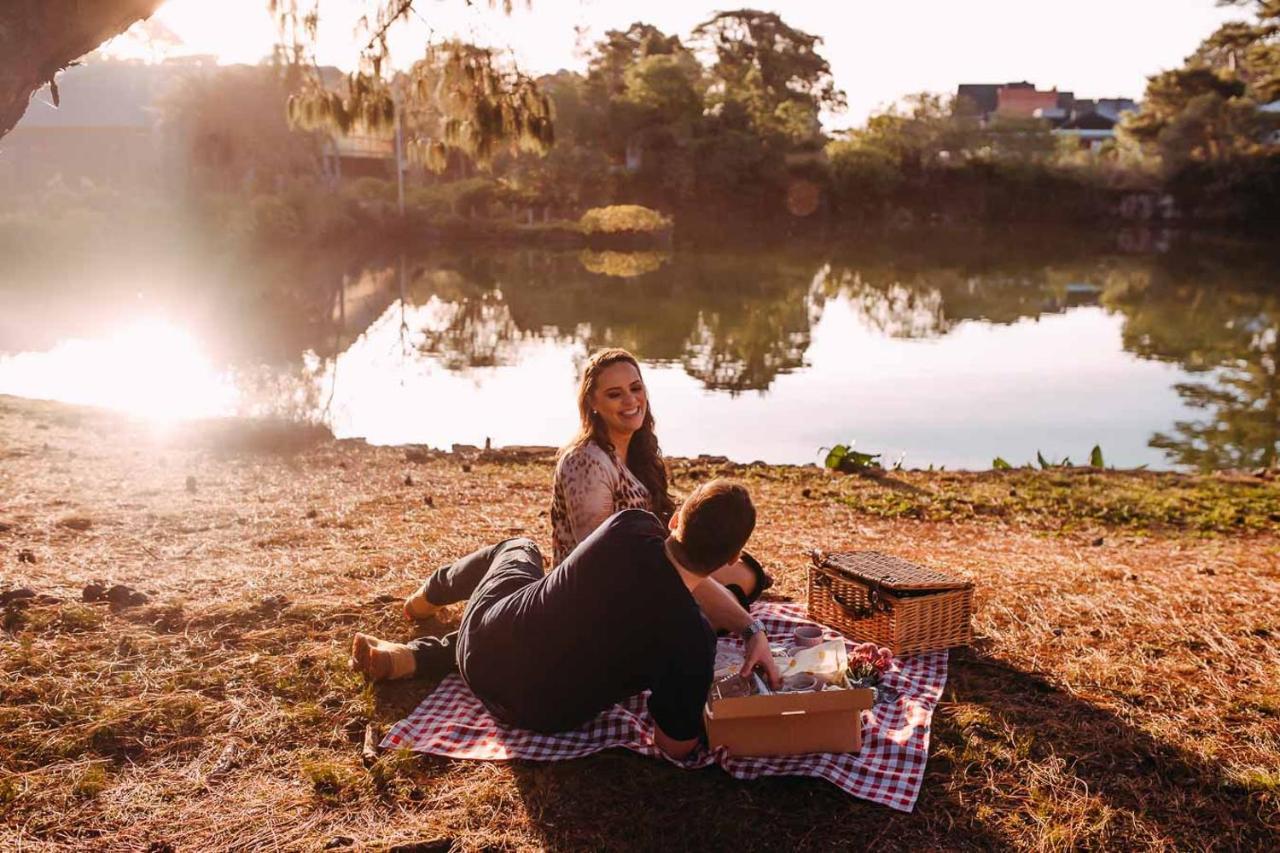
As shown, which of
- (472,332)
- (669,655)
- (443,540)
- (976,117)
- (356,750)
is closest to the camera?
(669,655)

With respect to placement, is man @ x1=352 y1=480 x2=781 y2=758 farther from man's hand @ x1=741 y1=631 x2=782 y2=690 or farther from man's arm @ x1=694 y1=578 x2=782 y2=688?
man's arm @ x1=694 y1=578 x2=782 y2=688

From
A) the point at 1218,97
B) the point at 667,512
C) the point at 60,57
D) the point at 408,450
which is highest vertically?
the point at 1218,97

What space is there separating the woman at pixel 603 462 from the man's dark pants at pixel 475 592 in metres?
0.20

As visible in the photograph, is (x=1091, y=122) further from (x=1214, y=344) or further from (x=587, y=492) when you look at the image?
(x=587, y=492)

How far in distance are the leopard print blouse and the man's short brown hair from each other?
2.99ft

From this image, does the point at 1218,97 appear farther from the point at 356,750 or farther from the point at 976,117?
the point at 356,750

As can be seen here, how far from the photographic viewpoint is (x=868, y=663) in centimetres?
362

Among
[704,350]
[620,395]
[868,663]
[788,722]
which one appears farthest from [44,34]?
[704,350]

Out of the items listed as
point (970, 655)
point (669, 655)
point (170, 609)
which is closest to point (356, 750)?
point (669, 655)

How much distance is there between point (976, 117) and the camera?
46750mm

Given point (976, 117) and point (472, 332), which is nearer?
point (472, 332)

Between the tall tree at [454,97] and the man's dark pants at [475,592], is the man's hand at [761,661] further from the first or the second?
the tall tree at [454,97]

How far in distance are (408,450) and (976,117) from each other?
4341cm

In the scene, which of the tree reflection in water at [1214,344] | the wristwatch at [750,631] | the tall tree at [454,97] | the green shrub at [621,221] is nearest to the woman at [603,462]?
the wristwatch at [750,631]
